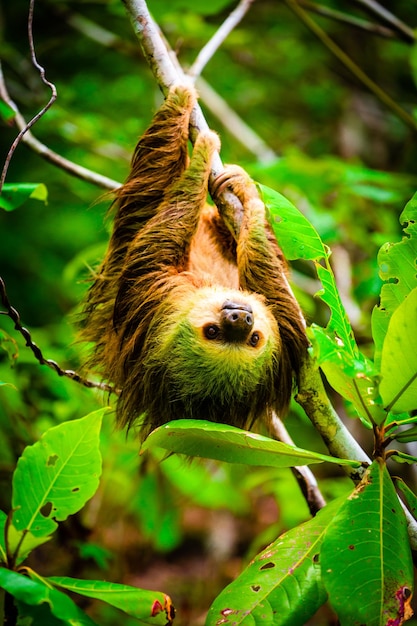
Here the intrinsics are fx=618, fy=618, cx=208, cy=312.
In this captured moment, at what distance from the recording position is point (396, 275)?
2590 millimetres

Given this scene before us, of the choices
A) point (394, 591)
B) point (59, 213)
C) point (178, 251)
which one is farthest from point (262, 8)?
point (394, 591)

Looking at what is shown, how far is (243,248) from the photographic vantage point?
3.48 m

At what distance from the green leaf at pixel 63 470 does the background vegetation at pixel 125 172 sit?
107 cm

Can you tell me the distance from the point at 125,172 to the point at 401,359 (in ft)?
16.0

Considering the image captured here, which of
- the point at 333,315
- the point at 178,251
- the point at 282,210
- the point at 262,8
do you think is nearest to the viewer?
the point at 333,315

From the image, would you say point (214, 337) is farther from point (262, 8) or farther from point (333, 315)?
A: point (262, 8)

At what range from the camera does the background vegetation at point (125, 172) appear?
4.90 meters

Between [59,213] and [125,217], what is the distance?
12.7 ft

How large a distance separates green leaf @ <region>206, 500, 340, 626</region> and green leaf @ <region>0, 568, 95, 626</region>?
0.51m

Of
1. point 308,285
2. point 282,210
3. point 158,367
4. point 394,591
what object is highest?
point 282,210

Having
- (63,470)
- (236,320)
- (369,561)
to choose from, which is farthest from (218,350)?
(369,561)

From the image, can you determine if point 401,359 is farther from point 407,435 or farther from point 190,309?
point 190,309

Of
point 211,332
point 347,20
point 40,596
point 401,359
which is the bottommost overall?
point 40,596

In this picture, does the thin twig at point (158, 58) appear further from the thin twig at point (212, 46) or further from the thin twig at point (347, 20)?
the thin twig at point (347, 20)
